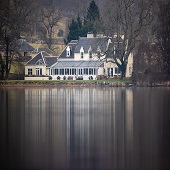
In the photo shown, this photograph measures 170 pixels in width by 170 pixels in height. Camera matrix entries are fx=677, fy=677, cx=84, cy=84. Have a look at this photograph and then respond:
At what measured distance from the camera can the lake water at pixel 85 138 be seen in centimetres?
2084

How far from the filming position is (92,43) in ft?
287

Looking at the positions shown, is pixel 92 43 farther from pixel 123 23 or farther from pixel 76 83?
pixel 76 83

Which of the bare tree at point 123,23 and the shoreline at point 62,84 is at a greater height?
the bare tree at point 123,23

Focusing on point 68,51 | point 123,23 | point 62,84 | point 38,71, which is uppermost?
point 123,23

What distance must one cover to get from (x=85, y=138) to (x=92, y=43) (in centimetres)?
6238

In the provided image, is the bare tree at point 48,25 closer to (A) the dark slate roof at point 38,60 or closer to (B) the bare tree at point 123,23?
(A) the dark slate roof at point 38,60

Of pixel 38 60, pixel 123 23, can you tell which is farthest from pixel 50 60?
pixel 123 23

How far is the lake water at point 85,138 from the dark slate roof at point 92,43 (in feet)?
144

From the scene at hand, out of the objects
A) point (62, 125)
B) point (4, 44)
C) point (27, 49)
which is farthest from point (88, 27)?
point (62, 125)

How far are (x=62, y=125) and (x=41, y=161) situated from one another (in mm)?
9134

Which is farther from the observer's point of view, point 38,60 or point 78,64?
point 38,60

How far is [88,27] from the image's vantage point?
9681 cm

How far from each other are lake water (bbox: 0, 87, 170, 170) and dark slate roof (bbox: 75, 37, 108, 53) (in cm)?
4380

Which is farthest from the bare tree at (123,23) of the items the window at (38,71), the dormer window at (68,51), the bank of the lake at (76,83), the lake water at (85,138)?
the lake water at (85,138)
